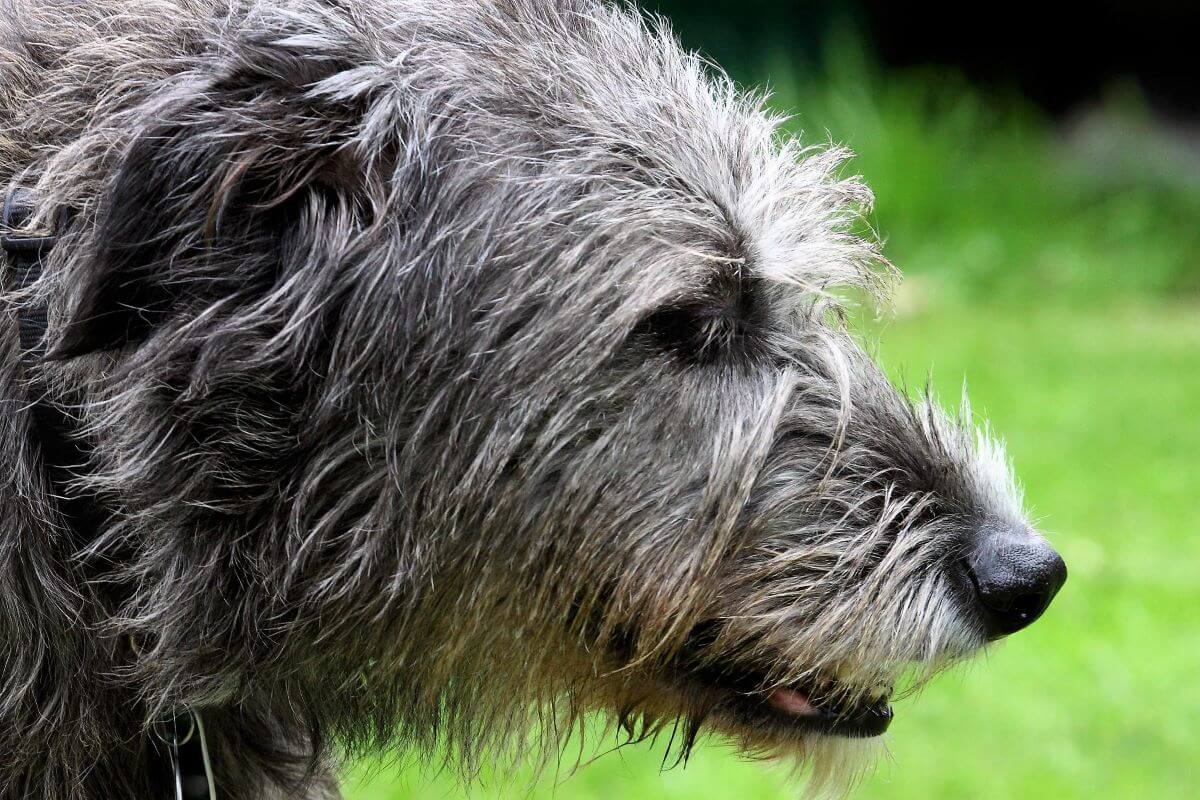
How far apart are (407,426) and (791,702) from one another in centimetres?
106

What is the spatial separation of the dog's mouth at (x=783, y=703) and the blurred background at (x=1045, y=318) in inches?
11.8

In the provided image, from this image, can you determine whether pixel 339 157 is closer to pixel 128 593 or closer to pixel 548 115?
pixel 548 115

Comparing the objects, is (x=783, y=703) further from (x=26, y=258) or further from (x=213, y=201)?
(x=26, y=258)

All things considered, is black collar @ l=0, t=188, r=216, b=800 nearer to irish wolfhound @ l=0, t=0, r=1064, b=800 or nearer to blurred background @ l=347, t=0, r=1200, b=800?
irish wolfhound @ l=0, t=0, r=1064, b=800

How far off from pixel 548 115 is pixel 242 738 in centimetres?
157

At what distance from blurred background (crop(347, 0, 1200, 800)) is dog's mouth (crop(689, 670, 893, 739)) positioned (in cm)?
30

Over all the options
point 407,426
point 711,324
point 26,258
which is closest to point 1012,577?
point 711,324

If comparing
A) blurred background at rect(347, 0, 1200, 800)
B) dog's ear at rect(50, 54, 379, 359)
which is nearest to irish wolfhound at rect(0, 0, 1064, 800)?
dog's ear at rect(50, 54, 379, 359)

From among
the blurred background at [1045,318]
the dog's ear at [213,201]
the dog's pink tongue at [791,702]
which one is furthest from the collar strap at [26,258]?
the blurred background at [1045,318]

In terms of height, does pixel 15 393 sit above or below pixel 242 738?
above

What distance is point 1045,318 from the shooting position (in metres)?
12.4

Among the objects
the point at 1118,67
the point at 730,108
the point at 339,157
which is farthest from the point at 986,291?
the point at 339,157

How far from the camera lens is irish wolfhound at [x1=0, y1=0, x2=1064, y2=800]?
283cm

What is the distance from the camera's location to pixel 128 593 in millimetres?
2992
